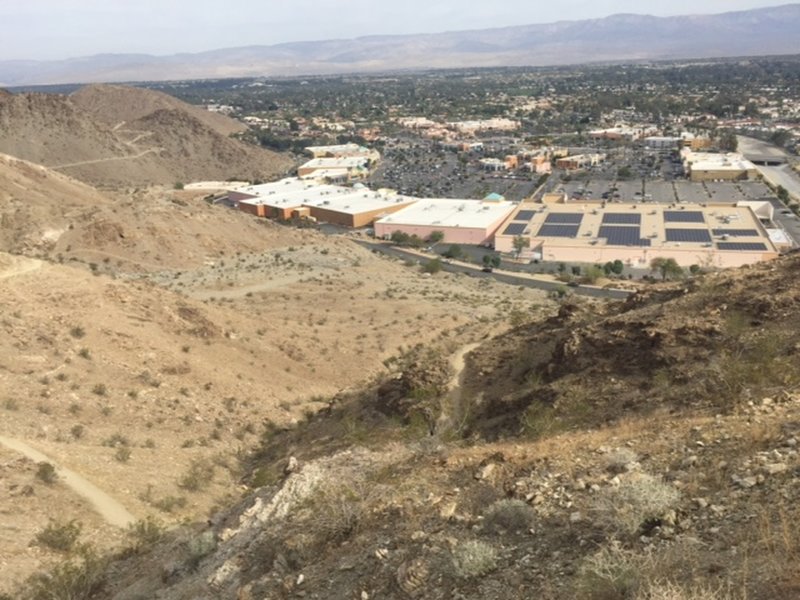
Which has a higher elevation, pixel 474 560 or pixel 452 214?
pixel 474 560

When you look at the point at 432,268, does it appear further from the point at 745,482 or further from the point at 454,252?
the point at 745,482

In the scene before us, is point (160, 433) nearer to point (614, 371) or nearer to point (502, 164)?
Answer: point (614, 371)

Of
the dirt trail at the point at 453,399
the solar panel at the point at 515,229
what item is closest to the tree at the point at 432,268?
the solar panel at the point at 515,229

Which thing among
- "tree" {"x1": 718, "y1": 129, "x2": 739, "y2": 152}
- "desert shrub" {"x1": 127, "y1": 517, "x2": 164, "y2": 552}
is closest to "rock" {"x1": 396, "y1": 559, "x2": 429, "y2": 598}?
"desert shrub" {"x1": 127, "y1": 517, "x2": 164, "y2": 552}

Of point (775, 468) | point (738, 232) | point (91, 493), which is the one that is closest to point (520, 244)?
point (738, 232)

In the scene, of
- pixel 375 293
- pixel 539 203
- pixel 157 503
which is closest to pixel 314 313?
pixel 375 293

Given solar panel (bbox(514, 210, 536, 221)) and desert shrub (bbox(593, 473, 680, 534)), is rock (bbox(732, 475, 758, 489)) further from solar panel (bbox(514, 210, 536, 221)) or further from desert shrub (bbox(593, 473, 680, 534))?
solar panel (bbox(514, 210, 536, 221))

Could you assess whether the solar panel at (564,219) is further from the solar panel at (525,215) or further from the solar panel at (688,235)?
the solar panel at (688,235)
